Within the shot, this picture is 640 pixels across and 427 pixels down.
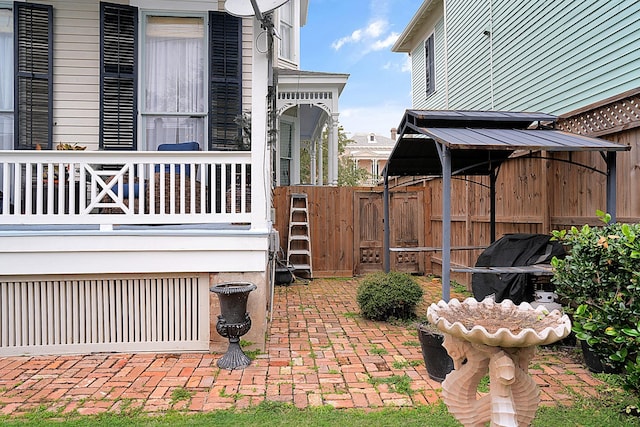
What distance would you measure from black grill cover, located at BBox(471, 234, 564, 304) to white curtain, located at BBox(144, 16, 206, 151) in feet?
12.8

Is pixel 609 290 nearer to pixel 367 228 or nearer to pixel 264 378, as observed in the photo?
pixel 264 378

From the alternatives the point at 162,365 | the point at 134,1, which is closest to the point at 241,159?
the point at 162,365

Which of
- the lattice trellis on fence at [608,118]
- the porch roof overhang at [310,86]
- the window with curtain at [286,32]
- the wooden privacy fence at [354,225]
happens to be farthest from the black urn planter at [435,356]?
the window with curtain at [286,32]

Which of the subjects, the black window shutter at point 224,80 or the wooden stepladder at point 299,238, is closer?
the black window shutter at point 224,80

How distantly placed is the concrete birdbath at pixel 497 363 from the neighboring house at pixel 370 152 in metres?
26.7

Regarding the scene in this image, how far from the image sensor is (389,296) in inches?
205

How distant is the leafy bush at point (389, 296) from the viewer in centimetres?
524

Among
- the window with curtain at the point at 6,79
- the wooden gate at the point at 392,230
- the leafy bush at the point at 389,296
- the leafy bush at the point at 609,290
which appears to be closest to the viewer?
the leafy bush at the point at 609,290

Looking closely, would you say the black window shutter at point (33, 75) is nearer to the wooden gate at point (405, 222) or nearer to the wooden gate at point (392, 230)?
the wooden gate at point (392, 230)

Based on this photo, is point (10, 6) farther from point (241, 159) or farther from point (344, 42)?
point (344, 42)

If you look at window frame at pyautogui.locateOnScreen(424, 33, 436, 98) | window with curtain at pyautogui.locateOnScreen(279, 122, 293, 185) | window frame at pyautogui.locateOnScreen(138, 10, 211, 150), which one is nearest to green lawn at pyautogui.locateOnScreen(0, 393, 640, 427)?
window frame at pyautogui.locateOnScreen(138, 10, 211, 150)

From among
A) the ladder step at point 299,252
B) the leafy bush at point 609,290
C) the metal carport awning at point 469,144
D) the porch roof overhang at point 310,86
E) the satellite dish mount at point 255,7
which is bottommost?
the ladder step at point 299,252

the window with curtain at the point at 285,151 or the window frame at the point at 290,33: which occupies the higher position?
the window frame at the point at 290,33

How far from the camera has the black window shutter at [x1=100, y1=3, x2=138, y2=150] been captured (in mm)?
5469
